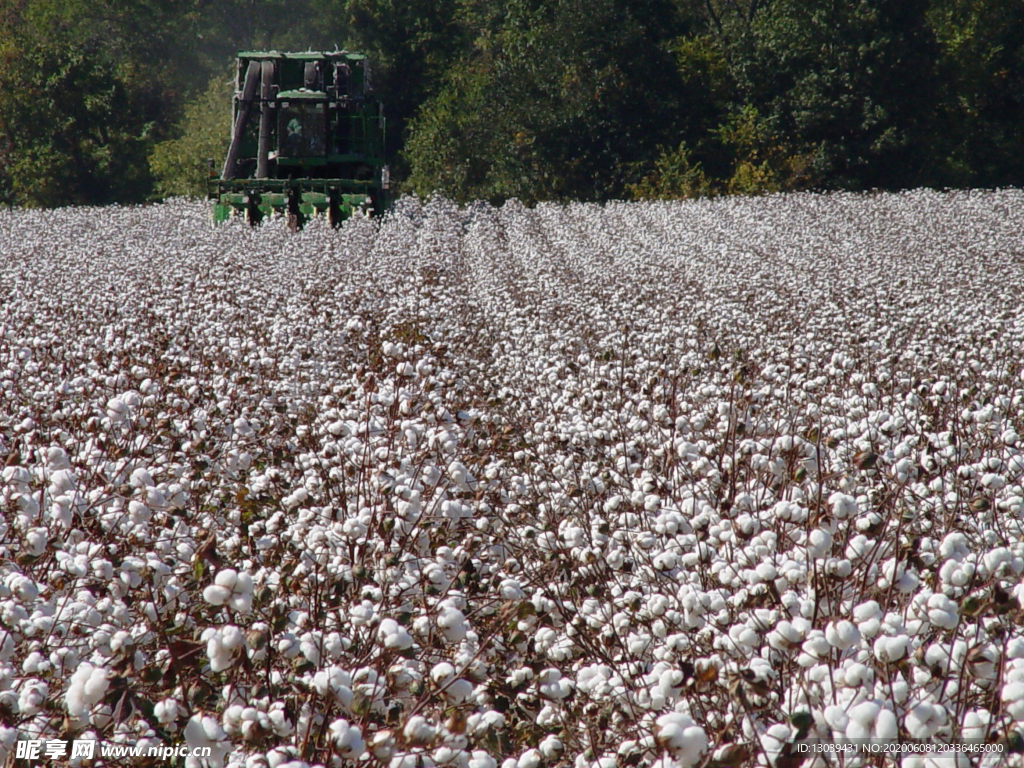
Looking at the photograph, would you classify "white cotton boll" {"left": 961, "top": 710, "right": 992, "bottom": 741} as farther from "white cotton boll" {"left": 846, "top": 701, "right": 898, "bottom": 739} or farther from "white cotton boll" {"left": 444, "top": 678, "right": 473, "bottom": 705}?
"white cotton boll" {"left": 444, "top": 678, "right": 473, "bottom": 705}

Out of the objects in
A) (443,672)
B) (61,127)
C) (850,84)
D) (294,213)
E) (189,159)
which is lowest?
(443,672)

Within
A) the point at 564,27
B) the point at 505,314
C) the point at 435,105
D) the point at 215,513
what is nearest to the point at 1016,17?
the point at 564,27

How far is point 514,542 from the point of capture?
13.3 ft

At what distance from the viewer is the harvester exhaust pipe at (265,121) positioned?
19.4 m

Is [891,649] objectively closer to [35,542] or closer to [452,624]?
[452,624]

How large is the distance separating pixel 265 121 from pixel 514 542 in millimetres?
17257

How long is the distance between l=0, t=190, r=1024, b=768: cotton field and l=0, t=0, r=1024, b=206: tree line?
2306 cm

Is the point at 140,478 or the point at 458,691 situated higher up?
the point at 140,478

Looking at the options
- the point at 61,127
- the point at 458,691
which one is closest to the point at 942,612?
the point at 458,691

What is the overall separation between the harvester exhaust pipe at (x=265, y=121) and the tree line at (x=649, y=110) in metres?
12.7

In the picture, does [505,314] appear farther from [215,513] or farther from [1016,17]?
[1016,17]

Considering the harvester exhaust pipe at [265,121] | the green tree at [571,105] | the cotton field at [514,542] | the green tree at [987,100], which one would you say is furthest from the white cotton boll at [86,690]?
the green tree at [987,100]

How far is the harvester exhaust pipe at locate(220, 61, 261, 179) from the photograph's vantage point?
19531mm

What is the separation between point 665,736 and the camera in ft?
6.34
